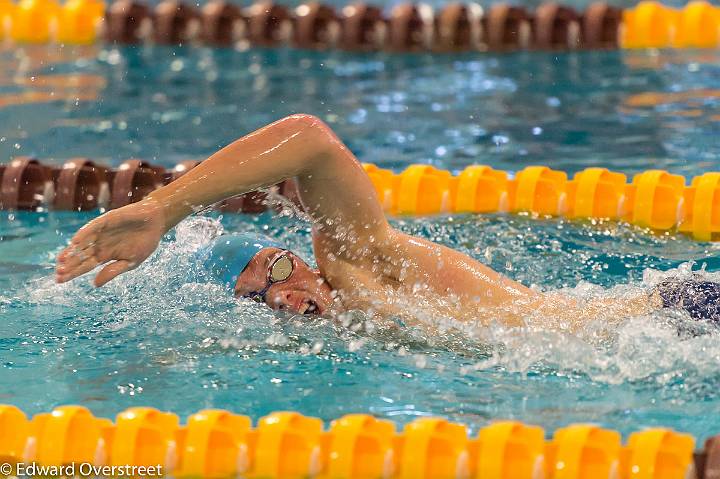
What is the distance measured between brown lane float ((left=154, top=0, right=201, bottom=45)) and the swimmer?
12.9 feet

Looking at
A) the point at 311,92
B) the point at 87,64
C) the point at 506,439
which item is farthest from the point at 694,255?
the point at 87,64

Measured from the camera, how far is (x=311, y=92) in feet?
18.1

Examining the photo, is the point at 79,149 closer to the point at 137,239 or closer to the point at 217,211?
the point at 217,211

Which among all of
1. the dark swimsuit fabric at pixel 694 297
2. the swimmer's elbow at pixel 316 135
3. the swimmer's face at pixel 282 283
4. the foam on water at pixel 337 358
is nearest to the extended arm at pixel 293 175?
the swimmer's elbow at pixel 316 135

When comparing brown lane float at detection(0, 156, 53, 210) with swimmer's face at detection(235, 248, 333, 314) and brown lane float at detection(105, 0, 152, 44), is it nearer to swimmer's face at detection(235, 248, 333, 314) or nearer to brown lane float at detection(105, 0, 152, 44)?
swimmer's face at detection(235, 248, 333, 314)

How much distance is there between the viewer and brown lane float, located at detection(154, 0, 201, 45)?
6.48 meters

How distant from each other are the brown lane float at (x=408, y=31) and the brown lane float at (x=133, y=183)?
2.51 metres

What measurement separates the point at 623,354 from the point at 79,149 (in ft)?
9.31

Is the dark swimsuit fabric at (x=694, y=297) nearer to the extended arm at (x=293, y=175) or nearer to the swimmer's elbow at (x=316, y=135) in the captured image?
the extended arm at (x=293, y=175)

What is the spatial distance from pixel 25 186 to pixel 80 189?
21 cm

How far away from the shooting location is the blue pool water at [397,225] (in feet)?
8.21

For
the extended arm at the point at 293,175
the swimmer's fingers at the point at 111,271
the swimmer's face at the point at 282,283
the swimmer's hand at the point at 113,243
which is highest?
the extended arm at the point at 293,175

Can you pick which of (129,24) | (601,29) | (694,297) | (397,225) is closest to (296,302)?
(694,297)

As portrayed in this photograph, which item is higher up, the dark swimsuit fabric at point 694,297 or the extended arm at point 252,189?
the extended arm at point 252,189
